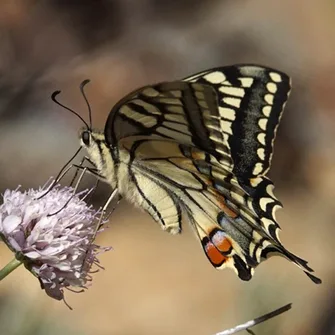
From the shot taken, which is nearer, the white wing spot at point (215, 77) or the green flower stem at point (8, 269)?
the green flower stem at point (8, 269)

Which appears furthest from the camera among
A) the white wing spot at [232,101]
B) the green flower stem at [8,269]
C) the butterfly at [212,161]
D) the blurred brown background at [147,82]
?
the blurred brown background at [147,82]

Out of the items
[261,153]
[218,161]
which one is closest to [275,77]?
[261,153]

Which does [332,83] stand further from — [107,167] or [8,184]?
[107,167]

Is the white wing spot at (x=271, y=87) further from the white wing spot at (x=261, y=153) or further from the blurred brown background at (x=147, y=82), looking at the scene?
the blurred brown background at (x=147, y=82)

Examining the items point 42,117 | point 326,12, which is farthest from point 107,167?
point 326,12

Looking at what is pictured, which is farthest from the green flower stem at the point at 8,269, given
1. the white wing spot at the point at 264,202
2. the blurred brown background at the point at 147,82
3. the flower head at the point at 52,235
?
the blurred brown background at the point at 147,82

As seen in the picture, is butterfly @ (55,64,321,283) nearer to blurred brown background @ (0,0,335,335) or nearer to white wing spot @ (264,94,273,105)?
white wing spot @ (264,94,273,105)
